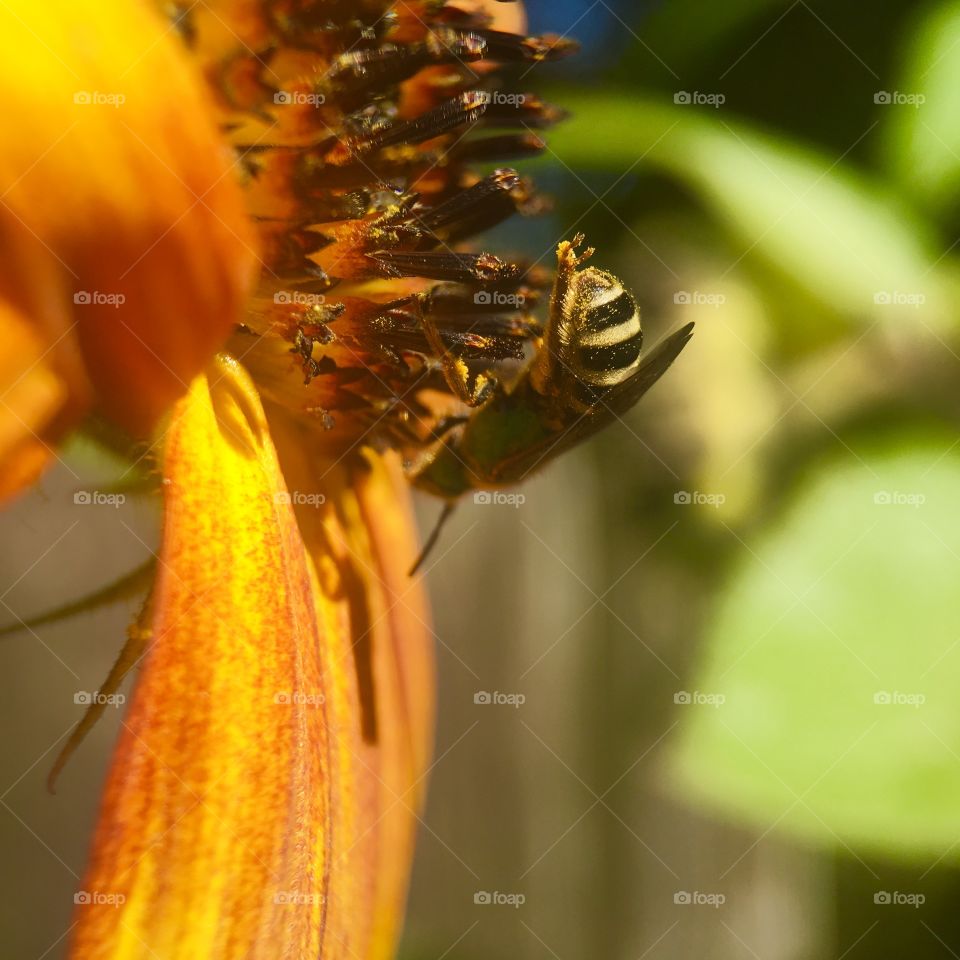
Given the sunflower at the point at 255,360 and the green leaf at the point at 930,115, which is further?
the green leaf at the point at 930,115

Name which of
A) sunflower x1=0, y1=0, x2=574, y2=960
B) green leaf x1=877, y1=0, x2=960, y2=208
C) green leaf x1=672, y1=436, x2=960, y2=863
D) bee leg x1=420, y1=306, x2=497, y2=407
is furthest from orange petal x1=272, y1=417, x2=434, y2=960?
green leaf x1=877, y1=0, x2=960, y2=208

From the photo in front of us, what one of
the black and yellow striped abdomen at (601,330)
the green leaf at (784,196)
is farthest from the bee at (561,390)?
the green leaf at (784,196)

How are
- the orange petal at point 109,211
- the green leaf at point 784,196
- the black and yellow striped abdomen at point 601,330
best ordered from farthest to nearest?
the green leaf at point 784,196 → the black and yellow striped abdomen at point 601,330 → the orange petal at point 109,211

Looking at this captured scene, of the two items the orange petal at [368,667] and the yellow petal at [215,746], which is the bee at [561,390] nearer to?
the orange petal at [368,667]

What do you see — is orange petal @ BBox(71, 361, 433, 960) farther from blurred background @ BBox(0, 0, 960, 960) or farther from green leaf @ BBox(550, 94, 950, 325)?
green leaf @ BBox(550, 94, 950, 325)

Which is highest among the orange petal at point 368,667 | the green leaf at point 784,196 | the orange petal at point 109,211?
the orange petal at point 109,211

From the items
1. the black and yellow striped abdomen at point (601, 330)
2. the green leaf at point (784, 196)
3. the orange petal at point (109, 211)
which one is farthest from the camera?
the green leaf at point (784, 196)

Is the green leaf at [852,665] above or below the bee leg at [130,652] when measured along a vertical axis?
below
